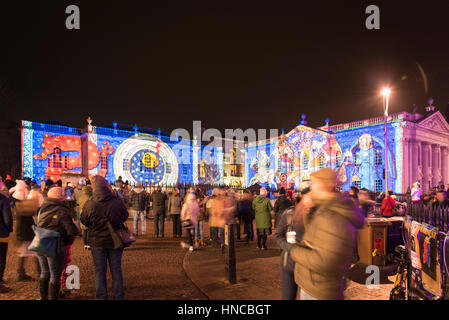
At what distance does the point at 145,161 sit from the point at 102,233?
3168 centimetres

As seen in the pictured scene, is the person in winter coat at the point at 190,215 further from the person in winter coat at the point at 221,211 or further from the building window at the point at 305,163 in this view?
the building window at the point at 305,163

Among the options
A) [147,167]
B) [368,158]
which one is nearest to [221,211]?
[147,167]

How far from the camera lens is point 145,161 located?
35.0 m

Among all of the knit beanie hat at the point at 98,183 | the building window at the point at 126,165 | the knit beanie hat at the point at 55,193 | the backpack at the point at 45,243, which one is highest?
the building window at the point at 126,165

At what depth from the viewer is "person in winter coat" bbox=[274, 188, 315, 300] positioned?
11.5ft

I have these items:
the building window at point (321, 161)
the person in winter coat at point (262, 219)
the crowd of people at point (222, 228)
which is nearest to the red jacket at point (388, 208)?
the crowd of people at point (222, 228)

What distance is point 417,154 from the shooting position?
32.6m

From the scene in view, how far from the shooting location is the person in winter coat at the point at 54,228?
440cm

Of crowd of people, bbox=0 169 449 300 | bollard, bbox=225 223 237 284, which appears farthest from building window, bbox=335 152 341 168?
bollard, bbox=225 223 237 284

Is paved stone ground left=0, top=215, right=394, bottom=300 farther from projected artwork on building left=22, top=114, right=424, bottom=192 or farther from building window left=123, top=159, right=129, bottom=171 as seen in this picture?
building window left=123, top=159, right=129, bottom=171

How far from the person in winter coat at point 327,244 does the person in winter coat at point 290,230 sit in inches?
27.7

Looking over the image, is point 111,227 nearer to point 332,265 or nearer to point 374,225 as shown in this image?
point 332,265

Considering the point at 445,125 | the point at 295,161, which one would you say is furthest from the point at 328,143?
the point at 445,125

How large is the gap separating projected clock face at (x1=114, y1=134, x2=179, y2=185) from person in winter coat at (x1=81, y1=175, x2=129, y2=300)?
91.2ft
